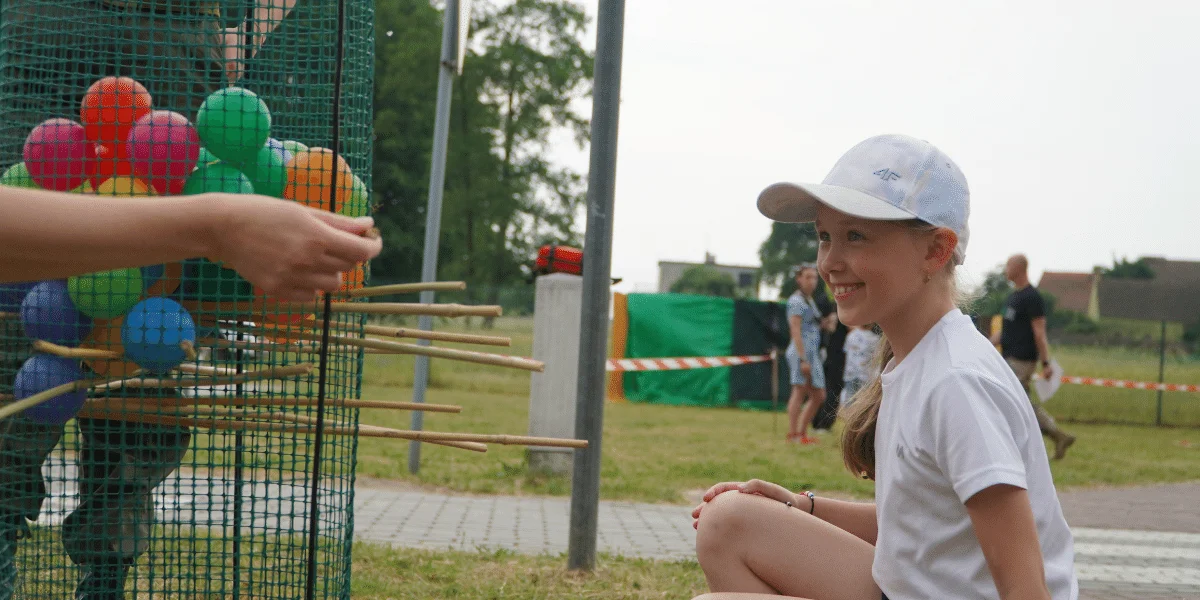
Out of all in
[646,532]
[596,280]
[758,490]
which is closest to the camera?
[758,490]

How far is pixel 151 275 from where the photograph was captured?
2926 millimetres

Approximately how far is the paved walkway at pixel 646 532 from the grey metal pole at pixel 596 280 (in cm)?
78

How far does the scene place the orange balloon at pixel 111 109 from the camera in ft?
9.77

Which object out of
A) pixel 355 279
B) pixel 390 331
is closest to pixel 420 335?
pixel 390 331

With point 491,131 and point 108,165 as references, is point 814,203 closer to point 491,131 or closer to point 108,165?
point 108,165

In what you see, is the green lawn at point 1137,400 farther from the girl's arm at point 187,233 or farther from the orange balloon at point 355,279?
the girl's arm at point 187,233

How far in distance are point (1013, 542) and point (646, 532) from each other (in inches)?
164

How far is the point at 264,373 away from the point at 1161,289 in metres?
52.6

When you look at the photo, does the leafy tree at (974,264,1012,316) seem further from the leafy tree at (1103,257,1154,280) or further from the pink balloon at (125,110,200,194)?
the leafy tree at (1103,257,1154,280)

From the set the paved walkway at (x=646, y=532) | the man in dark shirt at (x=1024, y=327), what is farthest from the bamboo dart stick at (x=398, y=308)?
the man in dark shirt at (x=1024, y=327)

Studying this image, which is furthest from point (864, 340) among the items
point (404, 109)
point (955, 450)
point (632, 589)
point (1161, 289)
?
point (1161, 289)

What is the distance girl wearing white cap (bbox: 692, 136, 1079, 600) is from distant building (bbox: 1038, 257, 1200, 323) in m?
33.3

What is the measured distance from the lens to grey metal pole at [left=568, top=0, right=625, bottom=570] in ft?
14.7

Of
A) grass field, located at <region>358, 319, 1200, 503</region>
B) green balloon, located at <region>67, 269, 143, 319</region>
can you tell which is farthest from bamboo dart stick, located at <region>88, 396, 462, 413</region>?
grass field, located at <region>358, 319, 1200, 503</region>
